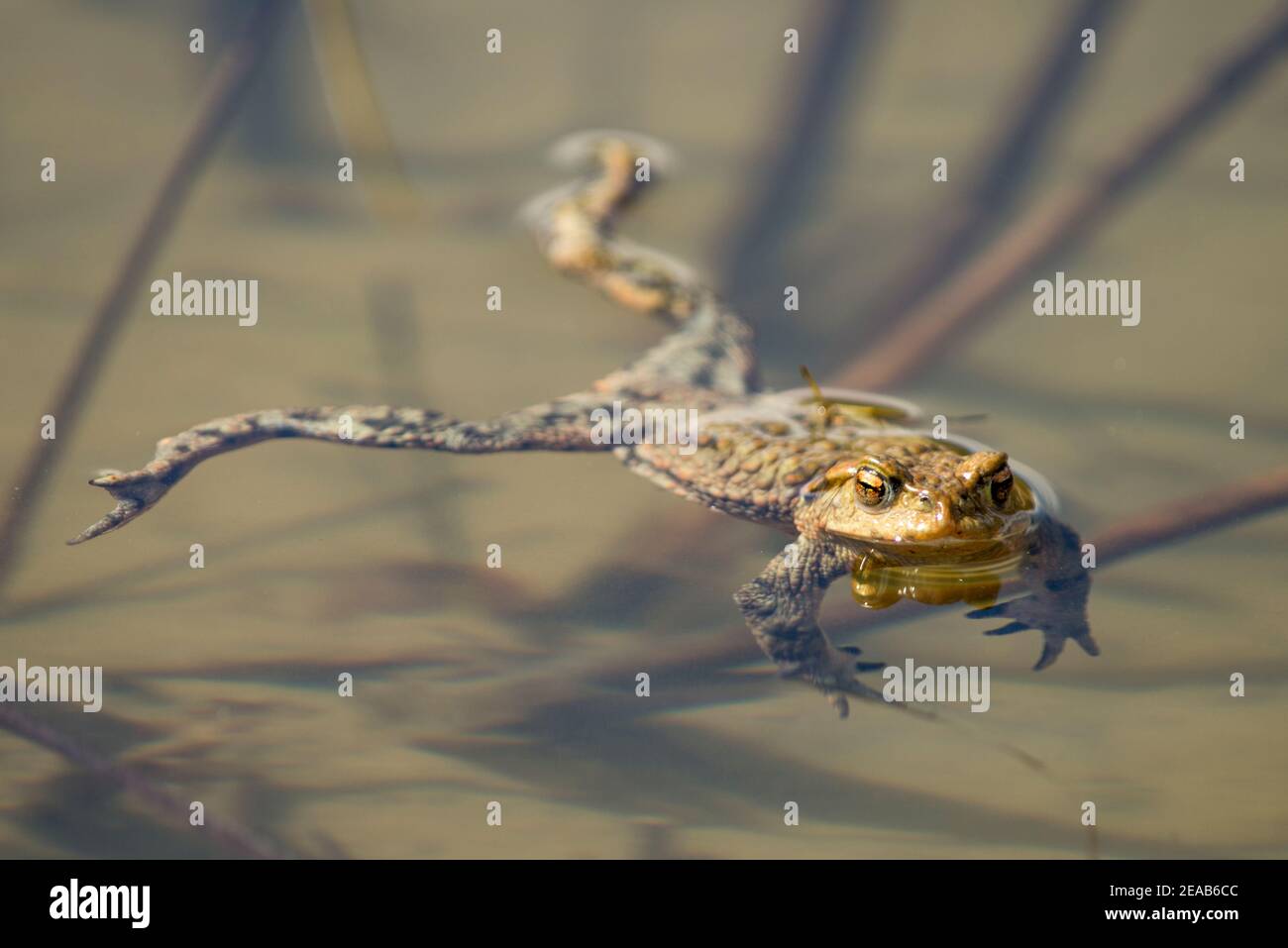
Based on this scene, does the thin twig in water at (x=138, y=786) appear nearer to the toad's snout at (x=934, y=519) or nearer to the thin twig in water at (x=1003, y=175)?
the toad's snout at (x=934, y=519)

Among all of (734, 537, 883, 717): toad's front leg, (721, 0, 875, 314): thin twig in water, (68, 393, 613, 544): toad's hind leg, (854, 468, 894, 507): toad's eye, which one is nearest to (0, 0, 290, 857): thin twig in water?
(68, 393, 613, 544): toad's hind leg

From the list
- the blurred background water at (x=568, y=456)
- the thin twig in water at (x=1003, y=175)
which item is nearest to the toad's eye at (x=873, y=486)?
the blurred background water at (x=568, y=456)

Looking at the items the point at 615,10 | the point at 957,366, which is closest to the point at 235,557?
the point at 957,366

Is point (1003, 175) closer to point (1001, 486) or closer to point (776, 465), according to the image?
point (776, 465)

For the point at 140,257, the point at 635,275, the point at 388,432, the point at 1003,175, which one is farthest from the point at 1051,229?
the point at 140,257

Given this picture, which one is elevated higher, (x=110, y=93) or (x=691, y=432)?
(x=110, y=93)

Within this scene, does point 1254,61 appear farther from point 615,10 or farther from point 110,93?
point 110,93

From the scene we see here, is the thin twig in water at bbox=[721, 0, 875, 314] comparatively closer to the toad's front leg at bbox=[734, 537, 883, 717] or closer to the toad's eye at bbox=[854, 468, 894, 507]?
the toad's front leg at bbox=[734, 537, 883, 717]
